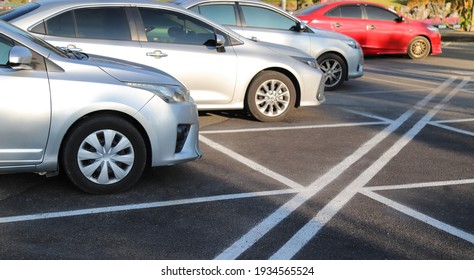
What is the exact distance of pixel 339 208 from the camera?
507 centimetres

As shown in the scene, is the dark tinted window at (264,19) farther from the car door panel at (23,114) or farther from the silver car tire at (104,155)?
the car door panel at (23,114)

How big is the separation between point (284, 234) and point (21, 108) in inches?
86.1

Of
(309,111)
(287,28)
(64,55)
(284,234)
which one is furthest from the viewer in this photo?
(287,28)

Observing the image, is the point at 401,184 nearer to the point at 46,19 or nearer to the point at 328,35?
the point at 46,19

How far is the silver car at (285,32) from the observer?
1027 cm

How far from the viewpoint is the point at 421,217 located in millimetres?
4895

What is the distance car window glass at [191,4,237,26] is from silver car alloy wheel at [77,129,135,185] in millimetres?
5261

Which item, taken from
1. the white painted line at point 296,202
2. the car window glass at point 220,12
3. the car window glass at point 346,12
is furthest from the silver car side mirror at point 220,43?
the car window glass at point 346,12

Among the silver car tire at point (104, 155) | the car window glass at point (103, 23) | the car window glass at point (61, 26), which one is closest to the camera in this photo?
the silver car tire at point (104, 155)

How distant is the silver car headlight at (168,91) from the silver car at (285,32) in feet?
Result: 14.9

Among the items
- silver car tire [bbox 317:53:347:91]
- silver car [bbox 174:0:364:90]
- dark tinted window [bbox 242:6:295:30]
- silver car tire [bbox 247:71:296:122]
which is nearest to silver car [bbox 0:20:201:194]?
silver car tire [bbox 247:71:296:122]

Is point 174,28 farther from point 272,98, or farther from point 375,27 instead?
point 375,27

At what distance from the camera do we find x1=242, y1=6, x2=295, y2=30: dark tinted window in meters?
10.6

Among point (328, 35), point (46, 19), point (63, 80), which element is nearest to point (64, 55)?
point (63, 80)
